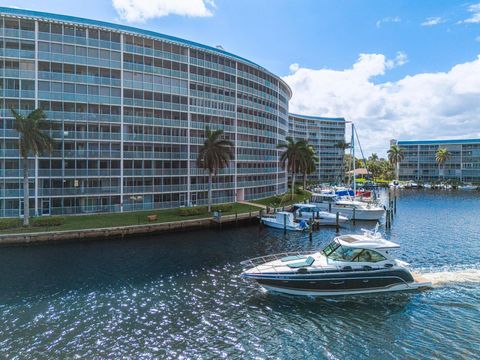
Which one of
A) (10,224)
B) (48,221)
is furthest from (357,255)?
(10,224)

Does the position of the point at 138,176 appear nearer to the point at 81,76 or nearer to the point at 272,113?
the point at 81,76

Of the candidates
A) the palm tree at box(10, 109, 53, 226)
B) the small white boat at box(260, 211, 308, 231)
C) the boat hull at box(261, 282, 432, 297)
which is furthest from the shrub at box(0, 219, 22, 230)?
the boat hull at box(261, 282, 432, 297)

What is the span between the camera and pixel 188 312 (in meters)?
23.8

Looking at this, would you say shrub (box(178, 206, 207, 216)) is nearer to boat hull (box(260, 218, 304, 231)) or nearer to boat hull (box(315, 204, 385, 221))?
boat hull (box(260, 218, 304, 231))

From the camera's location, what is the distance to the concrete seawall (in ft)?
135

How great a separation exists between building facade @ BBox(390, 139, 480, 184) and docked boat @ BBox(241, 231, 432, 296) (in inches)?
5897

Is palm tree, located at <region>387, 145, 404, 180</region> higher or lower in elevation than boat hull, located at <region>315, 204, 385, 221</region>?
higher

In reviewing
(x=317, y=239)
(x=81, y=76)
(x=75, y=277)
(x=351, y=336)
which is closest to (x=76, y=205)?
(x=81, y=76)

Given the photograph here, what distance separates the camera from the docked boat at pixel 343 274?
2661 centimetres

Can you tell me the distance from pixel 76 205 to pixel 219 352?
43.6 meters

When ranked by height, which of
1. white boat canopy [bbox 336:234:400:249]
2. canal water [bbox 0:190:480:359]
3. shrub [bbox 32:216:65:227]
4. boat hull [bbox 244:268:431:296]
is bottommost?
canal water [bbox 0:190:480:359]

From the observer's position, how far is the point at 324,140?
180750mm

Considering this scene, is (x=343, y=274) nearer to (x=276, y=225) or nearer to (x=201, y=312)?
(x=201, y=312)

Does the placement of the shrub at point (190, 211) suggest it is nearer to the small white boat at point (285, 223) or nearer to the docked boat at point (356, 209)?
→ the small white boat at point (285, 223)
